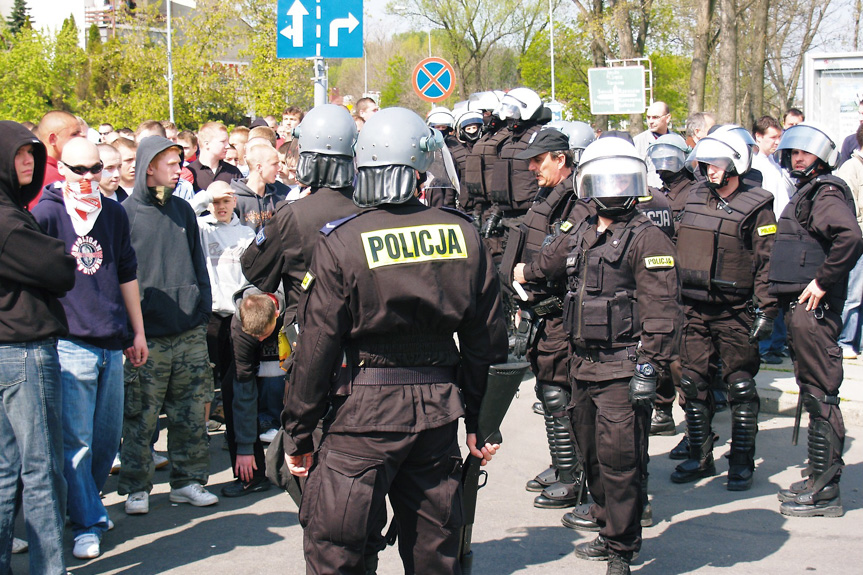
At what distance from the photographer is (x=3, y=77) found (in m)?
44.9

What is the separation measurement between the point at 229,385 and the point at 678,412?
3961 millimetres

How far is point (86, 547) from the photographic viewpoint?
15.6ft

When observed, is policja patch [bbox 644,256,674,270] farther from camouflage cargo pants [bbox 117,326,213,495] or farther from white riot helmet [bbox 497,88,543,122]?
white riot helmet [bbox 497,88,543,122]

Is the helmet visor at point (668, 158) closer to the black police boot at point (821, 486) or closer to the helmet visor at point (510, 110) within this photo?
the helmet visor at point (510, 110)

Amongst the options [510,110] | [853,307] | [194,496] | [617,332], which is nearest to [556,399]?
[617,332]

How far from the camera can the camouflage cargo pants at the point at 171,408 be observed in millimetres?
5383

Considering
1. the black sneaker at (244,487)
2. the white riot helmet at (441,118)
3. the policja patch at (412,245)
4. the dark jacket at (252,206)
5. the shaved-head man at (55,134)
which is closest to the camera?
the policja patch at (412,245)

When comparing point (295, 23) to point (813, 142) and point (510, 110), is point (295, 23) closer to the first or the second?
point (510, 110)

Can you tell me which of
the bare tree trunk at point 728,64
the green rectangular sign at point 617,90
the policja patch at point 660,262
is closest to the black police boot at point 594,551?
the policja patch at point 660,262

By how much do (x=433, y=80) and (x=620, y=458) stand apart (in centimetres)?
1091

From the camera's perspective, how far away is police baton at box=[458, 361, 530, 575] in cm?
348

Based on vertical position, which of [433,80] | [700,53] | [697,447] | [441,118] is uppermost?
[700,53]

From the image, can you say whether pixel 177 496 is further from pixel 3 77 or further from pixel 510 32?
pixel 510 32

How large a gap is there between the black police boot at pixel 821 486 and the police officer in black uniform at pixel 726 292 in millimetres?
459
